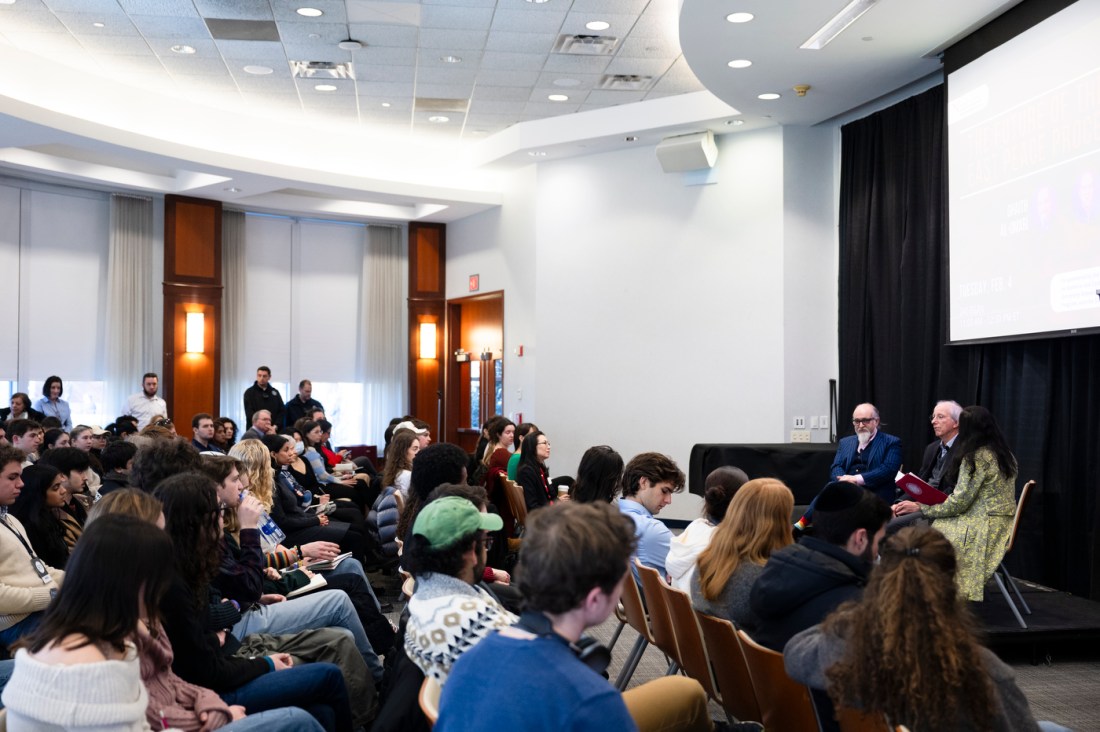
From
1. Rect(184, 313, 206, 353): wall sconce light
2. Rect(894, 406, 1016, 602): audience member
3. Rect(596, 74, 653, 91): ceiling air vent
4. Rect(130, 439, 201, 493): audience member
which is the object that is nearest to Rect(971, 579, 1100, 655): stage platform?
Rect(894, 406, 1016, 602): audience member

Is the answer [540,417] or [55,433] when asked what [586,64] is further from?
[55,433]

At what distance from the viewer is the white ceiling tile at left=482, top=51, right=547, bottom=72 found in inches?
353

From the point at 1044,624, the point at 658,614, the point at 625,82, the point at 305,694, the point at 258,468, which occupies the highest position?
the point at 625,82

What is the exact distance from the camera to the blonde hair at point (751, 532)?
3.20 meters

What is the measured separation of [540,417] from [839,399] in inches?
150

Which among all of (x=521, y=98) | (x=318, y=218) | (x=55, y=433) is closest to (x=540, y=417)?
(x=521, y=98)

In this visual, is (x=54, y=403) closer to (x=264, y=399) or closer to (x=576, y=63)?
(x=264, y=399)

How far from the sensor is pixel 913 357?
8.02m

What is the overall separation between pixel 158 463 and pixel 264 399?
832cm

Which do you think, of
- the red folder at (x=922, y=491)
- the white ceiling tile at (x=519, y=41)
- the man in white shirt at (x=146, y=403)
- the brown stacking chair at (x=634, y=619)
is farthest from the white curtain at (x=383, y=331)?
the brown stacking chair at (x=634, y=619)

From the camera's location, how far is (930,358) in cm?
776

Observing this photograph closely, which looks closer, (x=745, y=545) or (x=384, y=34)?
(x=745, y=545)

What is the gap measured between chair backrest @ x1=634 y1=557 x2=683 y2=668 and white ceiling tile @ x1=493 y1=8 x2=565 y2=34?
218 inches

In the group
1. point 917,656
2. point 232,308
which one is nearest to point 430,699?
point 917,656
